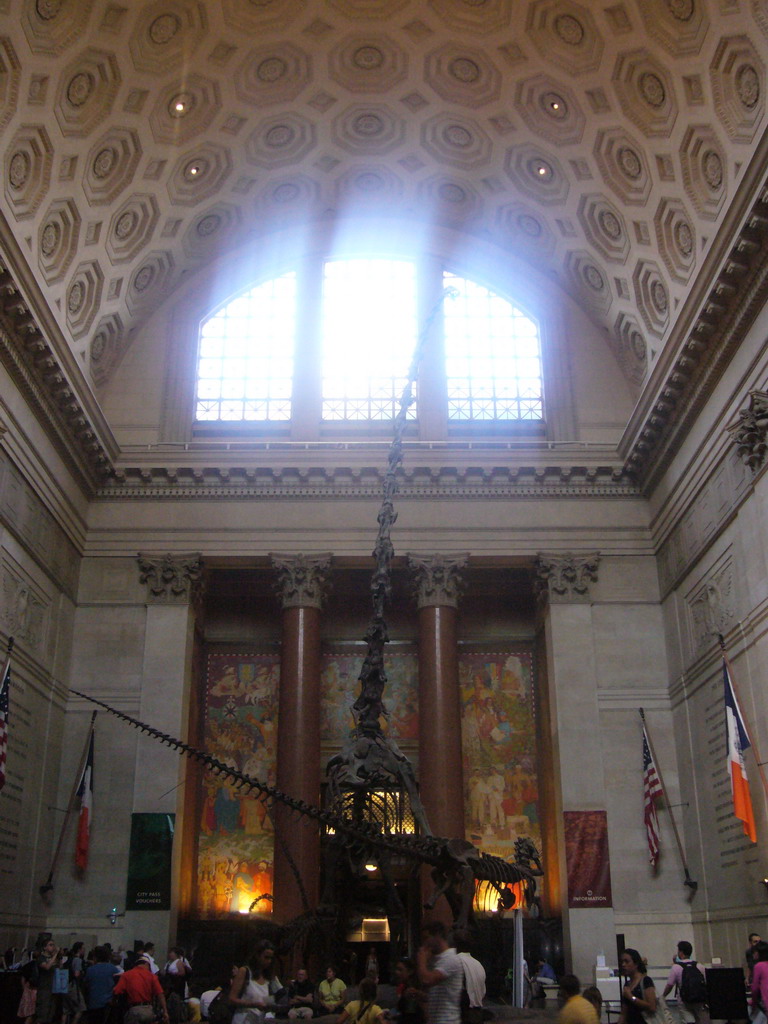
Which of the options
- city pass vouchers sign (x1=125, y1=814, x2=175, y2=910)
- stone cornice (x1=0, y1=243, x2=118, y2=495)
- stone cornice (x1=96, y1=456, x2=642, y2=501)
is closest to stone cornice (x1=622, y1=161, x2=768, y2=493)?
stone cornice (x1=96, y1=456, x2=642, y2=501)

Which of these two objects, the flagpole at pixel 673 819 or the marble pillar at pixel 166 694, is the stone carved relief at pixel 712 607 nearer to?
the flagpole at pixel 673 819

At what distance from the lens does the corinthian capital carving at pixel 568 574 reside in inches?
835

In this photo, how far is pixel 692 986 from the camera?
1148 cm

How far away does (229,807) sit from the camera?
862 inches

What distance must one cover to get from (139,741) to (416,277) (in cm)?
1212

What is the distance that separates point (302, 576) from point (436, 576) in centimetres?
271

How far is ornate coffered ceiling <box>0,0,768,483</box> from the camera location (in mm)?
17016

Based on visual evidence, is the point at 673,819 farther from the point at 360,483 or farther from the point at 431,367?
the point at 431,367

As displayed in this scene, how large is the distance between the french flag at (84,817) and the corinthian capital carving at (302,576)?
498 centimetres

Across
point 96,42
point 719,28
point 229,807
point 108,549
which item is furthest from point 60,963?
point 719,28

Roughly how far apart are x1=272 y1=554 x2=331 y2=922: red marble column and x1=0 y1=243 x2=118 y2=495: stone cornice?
4177mm

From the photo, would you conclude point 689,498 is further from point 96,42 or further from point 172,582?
point 96,42

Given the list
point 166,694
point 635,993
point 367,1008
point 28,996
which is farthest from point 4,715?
point 635,993

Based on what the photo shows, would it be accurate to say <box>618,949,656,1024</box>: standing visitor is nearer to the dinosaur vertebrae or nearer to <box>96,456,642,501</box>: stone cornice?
the dinosaur vertebrae
